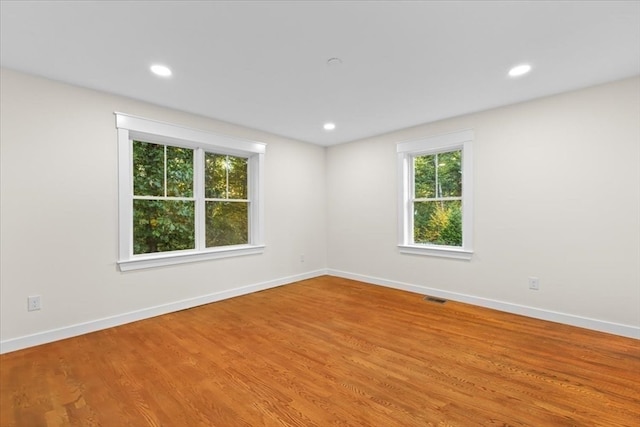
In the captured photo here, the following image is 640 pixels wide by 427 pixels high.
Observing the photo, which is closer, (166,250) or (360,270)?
(166,250)

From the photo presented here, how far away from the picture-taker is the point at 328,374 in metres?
Result: 2.20

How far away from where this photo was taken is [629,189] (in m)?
2.85

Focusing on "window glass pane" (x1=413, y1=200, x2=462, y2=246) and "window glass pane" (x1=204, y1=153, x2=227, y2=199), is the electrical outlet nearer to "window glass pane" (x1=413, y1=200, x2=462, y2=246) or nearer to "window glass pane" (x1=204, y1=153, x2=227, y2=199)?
"window glass pane" (x1=204, y1=153, x2=227, y2=199)

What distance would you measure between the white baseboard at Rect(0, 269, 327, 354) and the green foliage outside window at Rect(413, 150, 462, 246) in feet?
8.27

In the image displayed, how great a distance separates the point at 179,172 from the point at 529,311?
4.61 m

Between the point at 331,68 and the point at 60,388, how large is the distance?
3.21 meters

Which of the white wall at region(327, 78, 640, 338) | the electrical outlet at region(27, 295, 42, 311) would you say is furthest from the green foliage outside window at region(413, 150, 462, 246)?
the electrical outlet at region(27, 295, 42, 311)

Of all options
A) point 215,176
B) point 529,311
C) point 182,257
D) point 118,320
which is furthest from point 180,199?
point 529,311

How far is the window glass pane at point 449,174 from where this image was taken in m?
4.14

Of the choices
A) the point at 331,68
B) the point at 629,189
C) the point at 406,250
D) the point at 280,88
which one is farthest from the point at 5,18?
the point at 629,189

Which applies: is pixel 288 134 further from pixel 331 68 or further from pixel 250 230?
pixel 331 68

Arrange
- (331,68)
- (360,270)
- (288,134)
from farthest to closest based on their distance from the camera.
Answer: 1. (360,270)
2. (288,134)
3. (331,68)

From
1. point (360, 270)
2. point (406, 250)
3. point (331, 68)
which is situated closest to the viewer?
point (331, 68)

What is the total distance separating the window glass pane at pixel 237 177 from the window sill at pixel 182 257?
82cm
